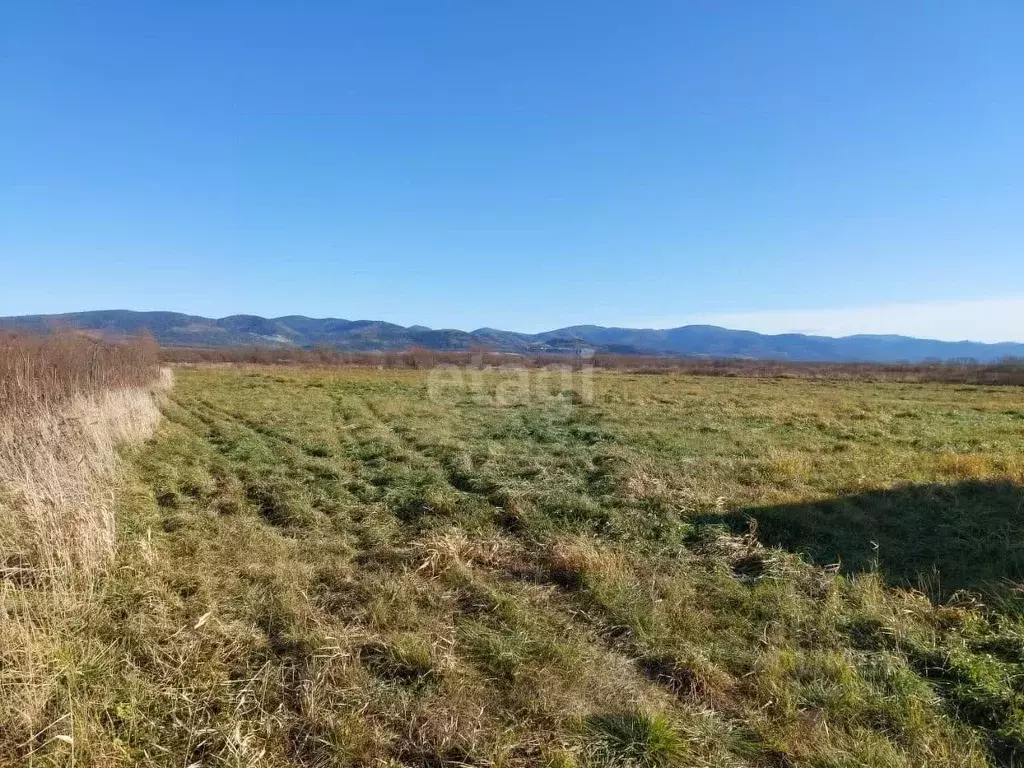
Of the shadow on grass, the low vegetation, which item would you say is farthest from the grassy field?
the low vegetation

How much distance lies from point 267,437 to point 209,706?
10.5 m

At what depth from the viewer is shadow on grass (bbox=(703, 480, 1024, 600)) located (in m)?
5.61

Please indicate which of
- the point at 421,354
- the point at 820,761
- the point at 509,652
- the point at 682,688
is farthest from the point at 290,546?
the point at 421,354

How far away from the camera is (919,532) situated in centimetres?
691

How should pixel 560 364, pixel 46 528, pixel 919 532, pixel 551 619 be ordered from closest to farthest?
pixel 551 619 → pixel 46 528 → pixel 919 532 → pixel 560 364

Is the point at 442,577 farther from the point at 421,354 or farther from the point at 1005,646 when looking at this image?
the point at 421,354

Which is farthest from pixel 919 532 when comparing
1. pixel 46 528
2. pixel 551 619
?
pixel 46 528

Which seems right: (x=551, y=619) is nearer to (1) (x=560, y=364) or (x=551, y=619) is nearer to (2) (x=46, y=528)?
(2) (x=46, y=528)

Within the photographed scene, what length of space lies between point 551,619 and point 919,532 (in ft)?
17.1

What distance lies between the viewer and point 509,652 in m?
4.03

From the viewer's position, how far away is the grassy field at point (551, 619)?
3164 millimetres

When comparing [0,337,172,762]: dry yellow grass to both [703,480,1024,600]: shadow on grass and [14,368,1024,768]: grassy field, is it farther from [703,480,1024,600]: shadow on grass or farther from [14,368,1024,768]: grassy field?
[703,480,1024,600]: shadow on grass

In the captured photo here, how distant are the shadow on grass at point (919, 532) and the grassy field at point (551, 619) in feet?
0.14

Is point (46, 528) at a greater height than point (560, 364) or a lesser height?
lesser
